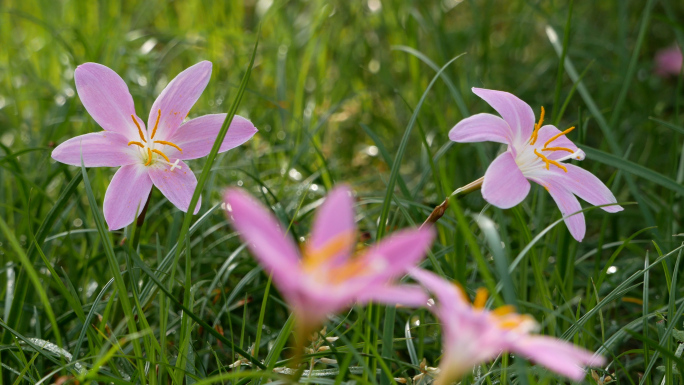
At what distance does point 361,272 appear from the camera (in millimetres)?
573

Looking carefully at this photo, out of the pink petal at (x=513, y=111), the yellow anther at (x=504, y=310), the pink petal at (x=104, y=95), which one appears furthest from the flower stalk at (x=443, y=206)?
the pink petal at (x=104, y=95)

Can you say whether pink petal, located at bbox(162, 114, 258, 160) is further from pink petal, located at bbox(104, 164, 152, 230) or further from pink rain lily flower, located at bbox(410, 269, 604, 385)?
pink rain lily flower, located at bbox(410, 269, 604, 385)

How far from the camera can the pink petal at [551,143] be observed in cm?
114

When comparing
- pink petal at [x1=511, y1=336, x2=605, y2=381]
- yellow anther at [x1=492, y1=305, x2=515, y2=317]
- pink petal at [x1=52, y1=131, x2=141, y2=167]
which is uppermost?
pink petal at [x1=52, y1=131, x2=141, y2=167]

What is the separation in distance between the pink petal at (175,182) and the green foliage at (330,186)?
0.16ft

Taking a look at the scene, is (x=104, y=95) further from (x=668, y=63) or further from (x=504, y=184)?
(x=668, y=63)

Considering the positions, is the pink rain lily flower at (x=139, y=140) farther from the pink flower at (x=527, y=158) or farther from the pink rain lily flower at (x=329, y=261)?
the pink rain lily flower at (x=329, y=261)

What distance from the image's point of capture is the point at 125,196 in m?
1.05

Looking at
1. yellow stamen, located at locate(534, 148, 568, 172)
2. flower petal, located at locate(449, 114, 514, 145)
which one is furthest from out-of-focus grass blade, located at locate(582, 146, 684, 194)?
flower petal, located at locate(449, 114, 514, 145)

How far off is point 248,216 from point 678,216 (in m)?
1.72

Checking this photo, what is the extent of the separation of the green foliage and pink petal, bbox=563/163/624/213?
91 millimetres

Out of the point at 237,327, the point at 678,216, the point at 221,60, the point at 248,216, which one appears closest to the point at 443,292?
the point at 248,216

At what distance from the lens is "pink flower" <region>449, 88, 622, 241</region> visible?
3.14 ft

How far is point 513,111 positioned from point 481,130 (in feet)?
0.41
